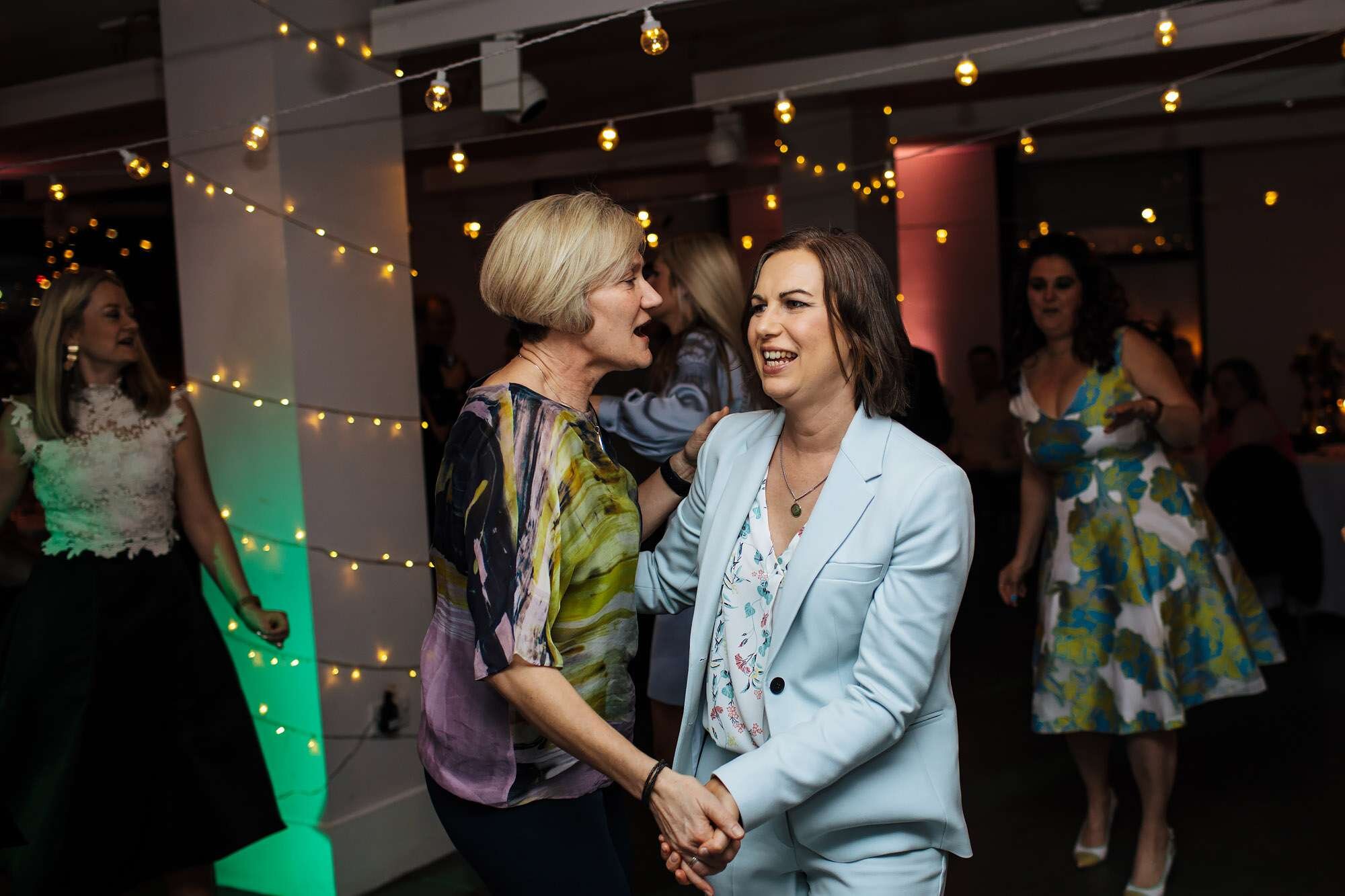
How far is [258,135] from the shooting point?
126 inches

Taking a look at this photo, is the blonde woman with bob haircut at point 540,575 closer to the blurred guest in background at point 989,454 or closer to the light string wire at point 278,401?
the light string wire at point 278,401

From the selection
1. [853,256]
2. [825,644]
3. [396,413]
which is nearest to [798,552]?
[825,644]

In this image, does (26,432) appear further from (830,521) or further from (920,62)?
(920,62)

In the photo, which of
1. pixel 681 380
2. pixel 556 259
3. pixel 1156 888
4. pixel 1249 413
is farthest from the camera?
pixel 1249 413

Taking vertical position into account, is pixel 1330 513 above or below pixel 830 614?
below

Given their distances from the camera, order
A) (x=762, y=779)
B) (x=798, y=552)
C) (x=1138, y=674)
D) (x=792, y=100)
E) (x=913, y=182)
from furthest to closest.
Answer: (x=913, y=182)
(x=792, y=100)
(x=1138, y=674)
(x=798, y=552)
(x=762, y=779)

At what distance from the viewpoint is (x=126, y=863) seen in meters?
2.96

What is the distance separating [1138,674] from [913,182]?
7558 mm

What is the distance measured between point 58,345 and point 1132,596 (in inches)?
110

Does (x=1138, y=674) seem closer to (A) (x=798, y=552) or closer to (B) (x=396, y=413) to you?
(A) (x=798, y=552)

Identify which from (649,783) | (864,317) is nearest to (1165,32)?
(864,317)

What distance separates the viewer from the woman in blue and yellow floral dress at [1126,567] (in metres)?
3.32

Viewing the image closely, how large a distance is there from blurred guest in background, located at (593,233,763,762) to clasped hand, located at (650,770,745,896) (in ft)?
4.46

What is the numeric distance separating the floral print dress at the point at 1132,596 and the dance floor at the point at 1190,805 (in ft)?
1.47
